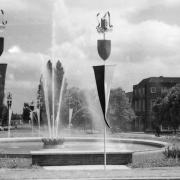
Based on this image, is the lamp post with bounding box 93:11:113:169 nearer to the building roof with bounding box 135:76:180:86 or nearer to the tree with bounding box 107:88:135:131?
the tree with bounding box 107:88:135:131

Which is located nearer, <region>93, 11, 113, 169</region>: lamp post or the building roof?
<region>93, 11, 113, 169</region>: lamp post

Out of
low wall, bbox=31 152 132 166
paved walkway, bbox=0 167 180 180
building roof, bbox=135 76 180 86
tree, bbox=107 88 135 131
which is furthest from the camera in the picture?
building roof, bbox=135 76 180 86

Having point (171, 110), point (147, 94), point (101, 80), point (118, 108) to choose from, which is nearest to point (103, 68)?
point (101, 80)

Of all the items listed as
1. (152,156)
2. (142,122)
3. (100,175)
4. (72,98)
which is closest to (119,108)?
(72,98)

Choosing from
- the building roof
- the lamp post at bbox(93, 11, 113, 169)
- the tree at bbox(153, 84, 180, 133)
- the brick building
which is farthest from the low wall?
the building roof

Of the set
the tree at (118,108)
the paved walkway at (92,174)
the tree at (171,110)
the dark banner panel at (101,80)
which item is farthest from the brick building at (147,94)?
the paved walkway at (92,174)

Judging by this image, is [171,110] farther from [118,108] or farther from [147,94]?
[147,94]

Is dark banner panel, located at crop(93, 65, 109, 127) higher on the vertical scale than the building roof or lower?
lower

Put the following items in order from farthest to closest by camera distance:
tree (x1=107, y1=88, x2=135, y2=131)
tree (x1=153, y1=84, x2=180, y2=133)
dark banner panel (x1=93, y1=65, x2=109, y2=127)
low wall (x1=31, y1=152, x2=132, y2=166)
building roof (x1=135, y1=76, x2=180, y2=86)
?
building roof (x1=135, y1=76, x2=180, y2=86) → tree (x1=107, y1=88, x2=135, y2=131) → tree (x1=153, y1=84, x2=180, y2=133) → low wall (x1=31, y1=152, x2=132, y2=166) → dark banner panel (x1=93, y1=65, x2=109, y2=127)

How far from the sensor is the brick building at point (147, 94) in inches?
4063

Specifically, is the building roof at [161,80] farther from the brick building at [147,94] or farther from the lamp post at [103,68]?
the lamp post at [103,68]

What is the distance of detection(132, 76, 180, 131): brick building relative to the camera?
103m

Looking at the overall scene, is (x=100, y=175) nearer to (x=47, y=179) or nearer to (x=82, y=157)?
(x=47, y=179)

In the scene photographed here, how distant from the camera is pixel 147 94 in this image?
104250 mm
